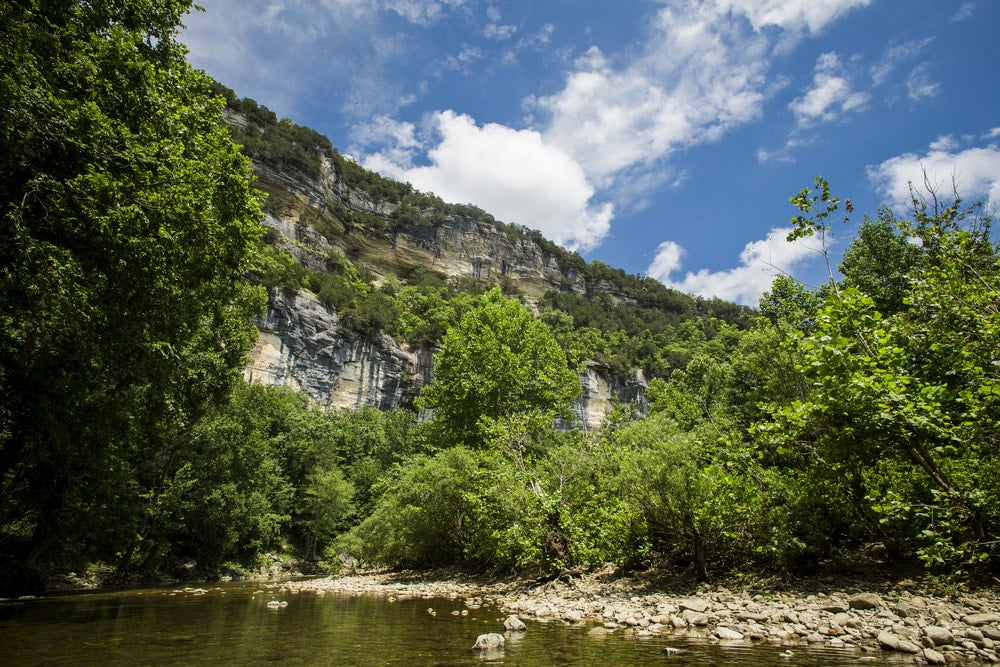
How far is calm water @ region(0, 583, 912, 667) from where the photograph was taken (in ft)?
20.5

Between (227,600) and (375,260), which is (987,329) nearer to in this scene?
(227,600)

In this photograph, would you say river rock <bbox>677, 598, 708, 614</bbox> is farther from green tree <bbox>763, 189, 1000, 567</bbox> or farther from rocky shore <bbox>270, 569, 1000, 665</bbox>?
green tree <bbox>763, 189, 1000, 567</bbox>

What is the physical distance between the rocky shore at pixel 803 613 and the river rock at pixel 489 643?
5.82ft

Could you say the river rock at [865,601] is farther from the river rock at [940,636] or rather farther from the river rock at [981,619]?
the river rock at [940,636]

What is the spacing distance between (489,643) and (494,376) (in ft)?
55.7

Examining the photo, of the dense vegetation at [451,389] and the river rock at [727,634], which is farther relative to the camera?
the dense vegetation at [451,389]

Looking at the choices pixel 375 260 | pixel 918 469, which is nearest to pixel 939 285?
pixel 918 469

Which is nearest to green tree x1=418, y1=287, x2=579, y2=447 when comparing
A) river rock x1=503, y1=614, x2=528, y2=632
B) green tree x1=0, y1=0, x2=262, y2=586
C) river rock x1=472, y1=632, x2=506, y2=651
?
green tree x1=0, y1=0, x2=262, y2=586

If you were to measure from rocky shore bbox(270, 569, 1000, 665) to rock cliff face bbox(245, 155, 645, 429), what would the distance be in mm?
47025

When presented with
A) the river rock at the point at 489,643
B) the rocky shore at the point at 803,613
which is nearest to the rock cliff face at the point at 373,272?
the rocky shore at the point at 803,613

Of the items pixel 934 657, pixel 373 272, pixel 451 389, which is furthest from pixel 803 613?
pixel 373 272

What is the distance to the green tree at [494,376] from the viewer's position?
927 inches

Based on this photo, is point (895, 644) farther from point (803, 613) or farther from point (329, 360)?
point (329, 360)

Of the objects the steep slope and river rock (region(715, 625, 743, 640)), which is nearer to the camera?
river rock (region(715, 625, 743, 640))
